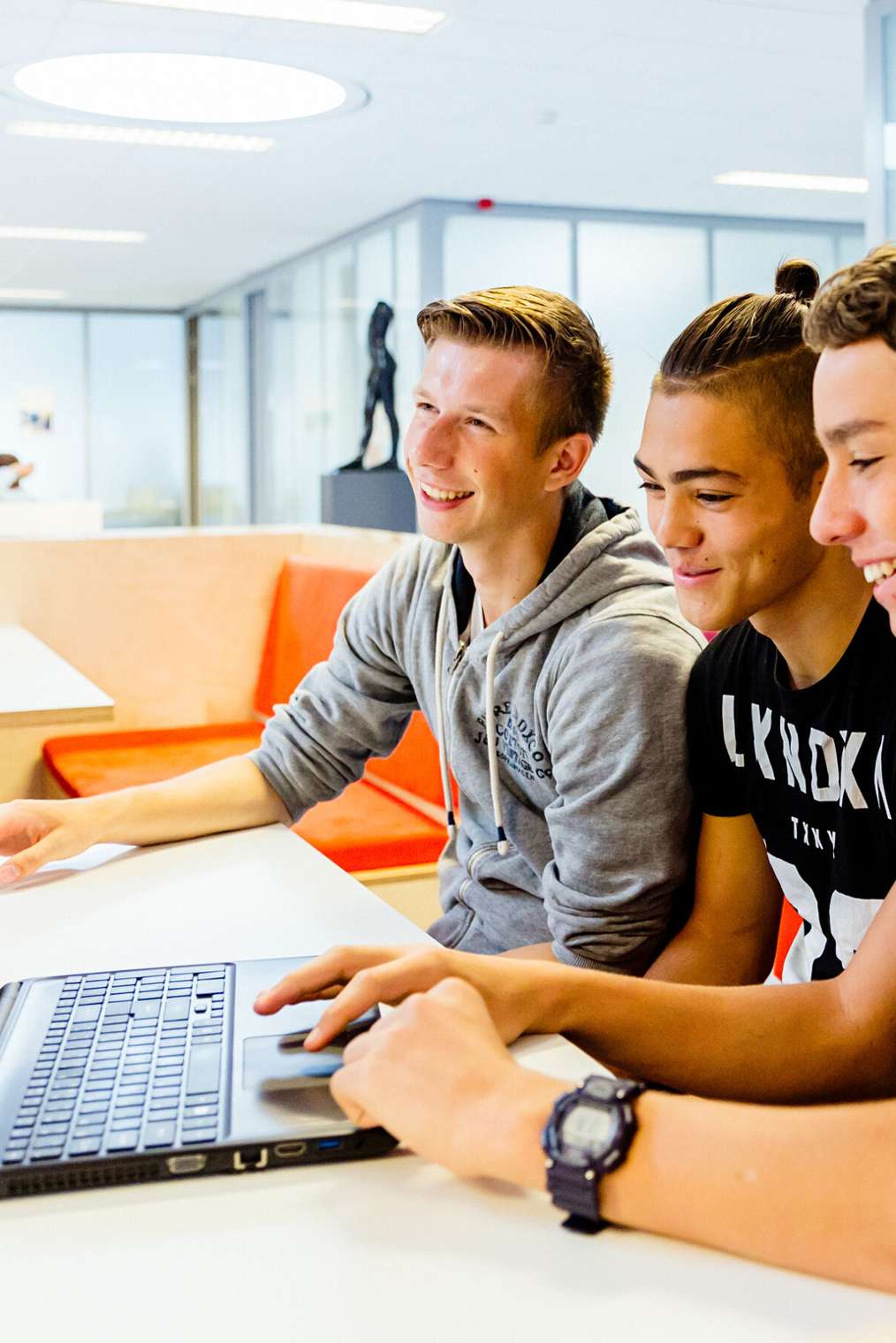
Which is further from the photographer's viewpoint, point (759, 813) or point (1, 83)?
point (1, 83)

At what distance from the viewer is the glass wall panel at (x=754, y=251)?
8.55 meters

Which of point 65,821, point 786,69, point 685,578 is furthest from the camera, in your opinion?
point 786,69

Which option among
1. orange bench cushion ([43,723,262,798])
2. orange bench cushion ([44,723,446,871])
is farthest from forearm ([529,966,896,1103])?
orange bench cushion ([43,723,262,798])

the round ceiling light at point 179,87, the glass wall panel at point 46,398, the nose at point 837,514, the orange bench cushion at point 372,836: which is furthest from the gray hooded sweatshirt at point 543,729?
the glass wall panel at point 46,398

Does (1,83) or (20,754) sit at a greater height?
(1,83)

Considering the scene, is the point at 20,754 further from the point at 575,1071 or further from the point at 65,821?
the point at 575,1071

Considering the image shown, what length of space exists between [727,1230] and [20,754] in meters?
3.06

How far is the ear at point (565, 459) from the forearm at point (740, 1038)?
0.63m

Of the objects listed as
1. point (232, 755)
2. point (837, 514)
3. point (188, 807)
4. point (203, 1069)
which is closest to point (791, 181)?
point (232, 755)

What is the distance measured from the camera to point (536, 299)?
4.85 feet

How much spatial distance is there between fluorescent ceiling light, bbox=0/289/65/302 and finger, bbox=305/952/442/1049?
11476 mm

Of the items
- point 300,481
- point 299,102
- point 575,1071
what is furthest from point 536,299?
point 300,481

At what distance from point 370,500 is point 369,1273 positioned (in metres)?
5.14

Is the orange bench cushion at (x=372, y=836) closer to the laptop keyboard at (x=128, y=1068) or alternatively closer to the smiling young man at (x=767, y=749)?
the smiling young man at (x=767, y=749)
